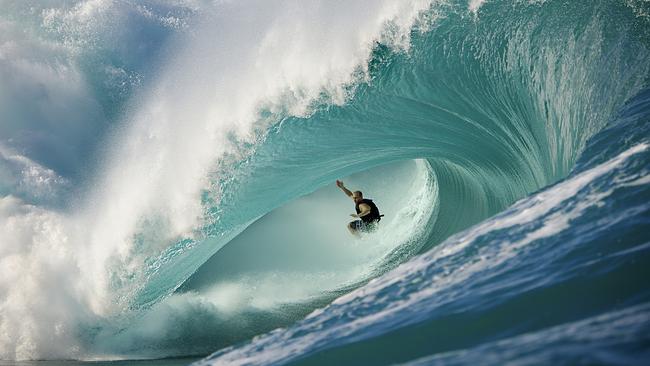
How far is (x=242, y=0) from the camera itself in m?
8.80

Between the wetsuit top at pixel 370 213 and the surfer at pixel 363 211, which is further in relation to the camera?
the wetsuit top at pixel 370 213

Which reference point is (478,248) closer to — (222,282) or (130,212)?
(130,212)

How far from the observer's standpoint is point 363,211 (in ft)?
31.1

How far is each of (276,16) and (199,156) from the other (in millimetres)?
2211

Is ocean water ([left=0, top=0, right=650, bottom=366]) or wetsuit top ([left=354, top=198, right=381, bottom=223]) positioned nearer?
ocean water ([left=0, top=0, right=650, bottom=366])

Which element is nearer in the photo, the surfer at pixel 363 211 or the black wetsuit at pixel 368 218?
the surfer at pixel 363 211

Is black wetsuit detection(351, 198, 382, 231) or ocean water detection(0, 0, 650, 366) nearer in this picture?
ocean water detection(0, 0, 650, 366)

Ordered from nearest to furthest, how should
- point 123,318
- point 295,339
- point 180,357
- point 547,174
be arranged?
point 295,339 < point 547,174 < point 180,357 < point 123,318

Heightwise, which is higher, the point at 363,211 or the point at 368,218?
the point at 363,211

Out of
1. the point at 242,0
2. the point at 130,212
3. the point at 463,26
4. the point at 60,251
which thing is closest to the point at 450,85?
the point at 463,26

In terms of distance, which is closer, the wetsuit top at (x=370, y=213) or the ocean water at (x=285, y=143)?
the ocean water at (x=285, y=143)

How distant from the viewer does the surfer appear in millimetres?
9352

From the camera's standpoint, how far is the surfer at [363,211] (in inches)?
368

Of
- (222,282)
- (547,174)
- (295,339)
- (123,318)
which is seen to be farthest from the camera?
(222,282)
